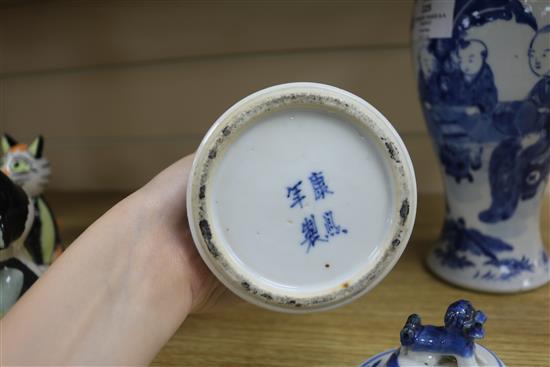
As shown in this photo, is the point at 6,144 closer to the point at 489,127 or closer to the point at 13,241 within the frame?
the point at 13,241

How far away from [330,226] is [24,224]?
39 cm

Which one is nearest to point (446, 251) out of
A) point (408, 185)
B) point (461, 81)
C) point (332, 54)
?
point (461, 81)

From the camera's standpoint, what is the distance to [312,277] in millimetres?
475

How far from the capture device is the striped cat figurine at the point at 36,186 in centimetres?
71

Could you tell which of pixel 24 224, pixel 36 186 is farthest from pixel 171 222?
pixel 36 186

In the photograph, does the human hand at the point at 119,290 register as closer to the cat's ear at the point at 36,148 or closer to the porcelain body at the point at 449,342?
the porcelain body at the point at 449,342

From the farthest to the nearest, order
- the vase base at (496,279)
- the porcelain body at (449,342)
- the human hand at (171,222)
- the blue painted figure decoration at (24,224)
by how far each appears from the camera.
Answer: the vase base at (496,279) → the blue painted figure decoration at (24,224) → the human hand at (171,222) → the porcelain body at (449,342)

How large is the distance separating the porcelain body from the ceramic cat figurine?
1.49ft

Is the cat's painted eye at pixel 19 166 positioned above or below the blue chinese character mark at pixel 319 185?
below

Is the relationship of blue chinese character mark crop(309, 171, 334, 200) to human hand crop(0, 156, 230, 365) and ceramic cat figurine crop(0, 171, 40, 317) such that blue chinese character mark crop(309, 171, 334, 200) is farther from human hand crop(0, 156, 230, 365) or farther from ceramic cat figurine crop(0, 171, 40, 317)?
ceramic cat figurine crop(0, 171, 40, 317)

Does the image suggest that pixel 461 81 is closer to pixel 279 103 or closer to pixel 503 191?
pixel 503 191

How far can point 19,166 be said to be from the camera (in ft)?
2.66

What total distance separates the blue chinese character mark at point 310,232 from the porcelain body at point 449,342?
0.35 feet

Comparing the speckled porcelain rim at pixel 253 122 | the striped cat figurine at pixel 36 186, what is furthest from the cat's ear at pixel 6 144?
the speckled porcelain rim at pixel 253 122
